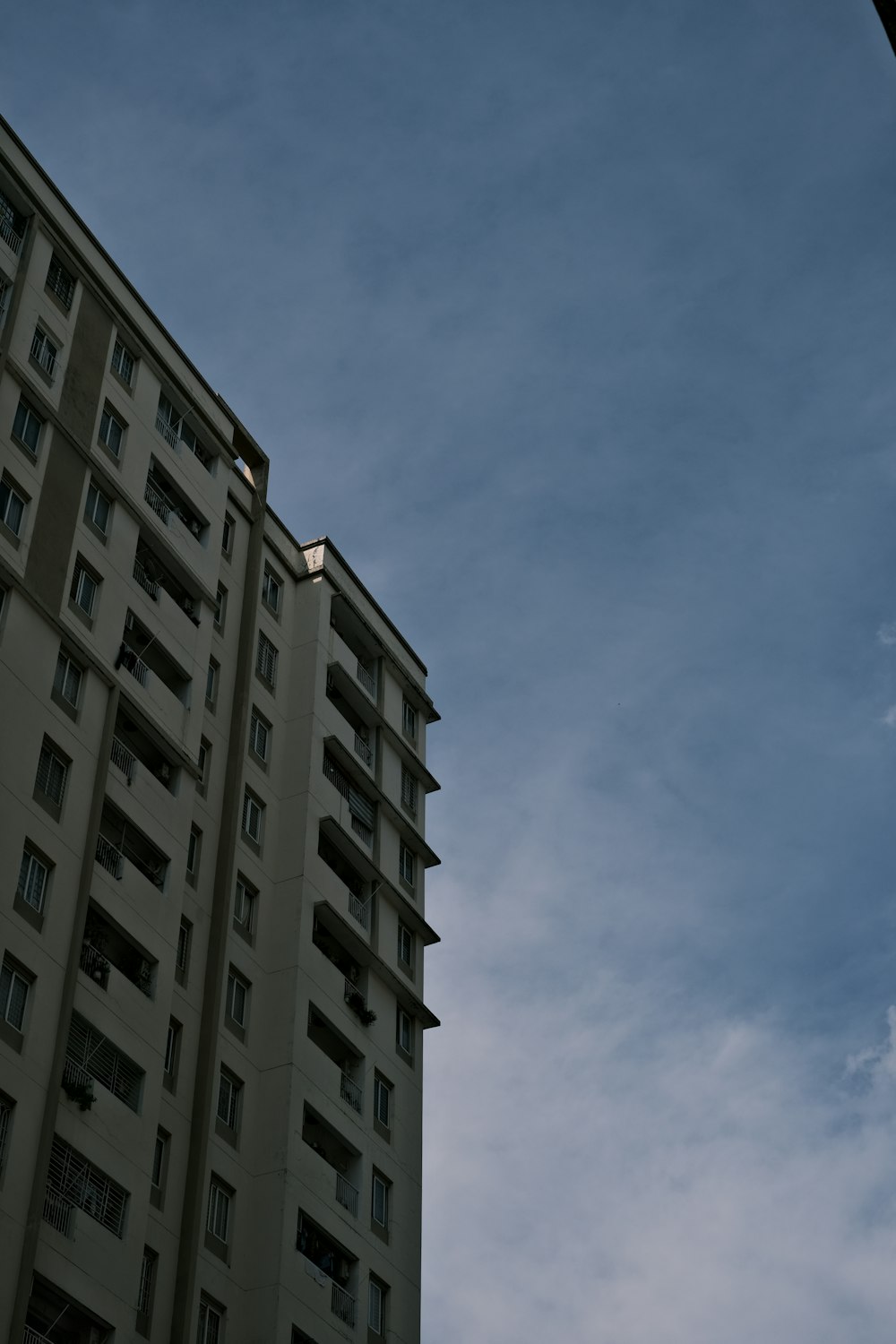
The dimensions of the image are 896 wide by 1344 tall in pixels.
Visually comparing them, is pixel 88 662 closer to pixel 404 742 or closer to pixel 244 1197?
pixel 244 1197

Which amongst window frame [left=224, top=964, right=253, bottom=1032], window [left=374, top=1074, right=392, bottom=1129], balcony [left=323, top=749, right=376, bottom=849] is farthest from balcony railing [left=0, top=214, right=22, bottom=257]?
window [left=374, top=1074, right=392, bottom=1129]

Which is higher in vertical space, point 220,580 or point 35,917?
point 220,580

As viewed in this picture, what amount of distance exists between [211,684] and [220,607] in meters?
2.75

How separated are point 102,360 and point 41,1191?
69.4 ft

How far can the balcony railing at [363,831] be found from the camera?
161 feet

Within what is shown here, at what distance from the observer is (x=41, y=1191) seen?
31406 mm

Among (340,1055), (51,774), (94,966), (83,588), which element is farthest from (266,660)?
(94,966)

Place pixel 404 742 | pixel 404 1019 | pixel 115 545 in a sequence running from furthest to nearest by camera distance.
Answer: pixel 404 742
pixel 404 1019
pixel 115 545

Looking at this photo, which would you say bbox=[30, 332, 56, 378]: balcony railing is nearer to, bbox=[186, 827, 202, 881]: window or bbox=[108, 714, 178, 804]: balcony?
bbox=[108, 714, 178, 804]: balcony

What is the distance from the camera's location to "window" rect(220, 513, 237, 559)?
48.6 metres

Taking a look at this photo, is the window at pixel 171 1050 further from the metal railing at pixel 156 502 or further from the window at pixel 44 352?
the window at pixel 44 352

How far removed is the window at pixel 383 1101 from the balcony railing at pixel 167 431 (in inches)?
683

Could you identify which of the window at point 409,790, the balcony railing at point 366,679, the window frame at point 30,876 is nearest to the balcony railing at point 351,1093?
the window at point 409,790

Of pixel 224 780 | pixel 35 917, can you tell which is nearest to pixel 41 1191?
pixel 35 917
